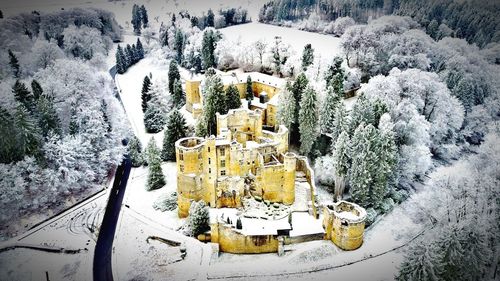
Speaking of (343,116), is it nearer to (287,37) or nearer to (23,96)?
(287,37)

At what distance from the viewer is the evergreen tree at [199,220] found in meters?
39.9

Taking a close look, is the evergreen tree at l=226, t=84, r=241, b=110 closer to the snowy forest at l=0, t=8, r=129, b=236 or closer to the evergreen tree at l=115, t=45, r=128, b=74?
the snowy forest at l=0, t=8, r=129, b=236

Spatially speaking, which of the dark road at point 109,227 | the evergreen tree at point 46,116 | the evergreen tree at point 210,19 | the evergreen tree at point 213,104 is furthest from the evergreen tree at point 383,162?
the evergreen tree at point 210,19

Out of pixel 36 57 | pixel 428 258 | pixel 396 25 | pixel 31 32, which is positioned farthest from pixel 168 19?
pixel 428 258

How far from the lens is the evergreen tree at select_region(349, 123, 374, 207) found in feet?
141

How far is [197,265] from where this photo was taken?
123ft

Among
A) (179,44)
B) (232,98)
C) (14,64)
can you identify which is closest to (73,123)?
(14,64)

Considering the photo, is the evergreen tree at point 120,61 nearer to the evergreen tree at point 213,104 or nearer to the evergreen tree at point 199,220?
the evergreen tree at point 213,104

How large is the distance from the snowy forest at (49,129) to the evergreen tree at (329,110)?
2493 centimetres

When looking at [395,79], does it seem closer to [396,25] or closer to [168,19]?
[396,25]

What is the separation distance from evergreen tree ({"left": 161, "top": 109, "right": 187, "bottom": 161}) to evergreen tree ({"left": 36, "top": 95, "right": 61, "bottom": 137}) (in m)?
12.2

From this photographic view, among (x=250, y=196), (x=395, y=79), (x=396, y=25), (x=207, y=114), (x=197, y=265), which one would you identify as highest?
(x=396, y=25)

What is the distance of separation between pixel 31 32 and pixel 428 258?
68970mm

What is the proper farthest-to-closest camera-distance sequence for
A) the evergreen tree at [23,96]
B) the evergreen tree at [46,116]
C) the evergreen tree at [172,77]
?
the evergreen tree at [172,77] < the evergreen tree at [23,96] < the evergreen tree at [46,116]
